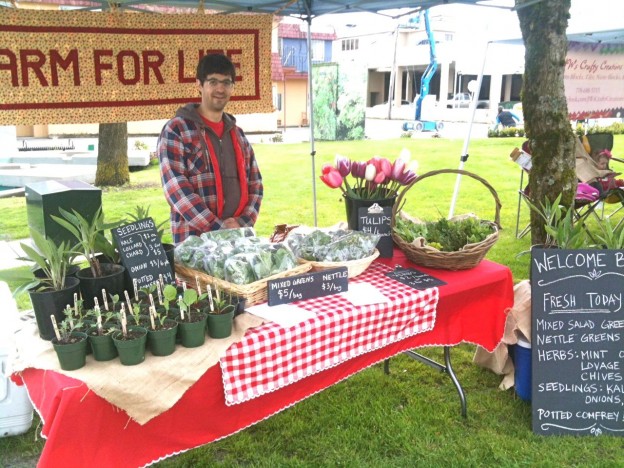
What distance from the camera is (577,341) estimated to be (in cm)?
250

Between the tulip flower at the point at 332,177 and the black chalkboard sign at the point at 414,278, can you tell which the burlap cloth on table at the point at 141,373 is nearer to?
the black chalkboard sign at the point at 414,278

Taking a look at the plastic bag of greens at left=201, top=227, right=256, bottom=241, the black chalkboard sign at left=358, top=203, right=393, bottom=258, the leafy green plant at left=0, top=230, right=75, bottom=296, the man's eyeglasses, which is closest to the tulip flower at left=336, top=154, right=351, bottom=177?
the black chalkboard sign at left=358, top=203, right=393, bottom=258

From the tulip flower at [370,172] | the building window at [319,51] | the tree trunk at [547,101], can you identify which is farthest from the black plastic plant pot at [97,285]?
the building window at [319,51]

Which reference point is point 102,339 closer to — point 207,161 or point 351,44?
point 207,161

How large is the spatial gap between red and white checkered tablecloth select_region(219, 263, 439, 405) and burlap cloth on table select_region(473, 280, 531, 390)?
75 centimetres

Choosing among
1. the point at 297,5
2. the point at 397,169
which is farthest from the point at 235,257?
the point at 297,5

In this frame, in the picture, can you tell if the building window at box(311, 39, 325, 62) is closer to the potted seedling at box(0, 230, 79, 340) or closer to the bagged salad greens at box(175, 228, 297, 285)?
the bagged salad greens at box(175, 228, 297, 285)

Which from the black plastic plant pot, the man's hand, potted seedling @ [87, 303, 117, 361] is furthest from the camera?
the man's hand

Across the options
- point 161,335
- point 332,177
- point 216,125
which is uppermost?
point 216,125

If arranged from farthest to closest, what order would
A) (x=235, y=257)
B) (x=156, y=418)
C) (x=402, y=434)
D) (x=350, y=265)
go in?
(x=402, y=434) → (x=350, y=265) → (x=235, y=257) → (x=156, y=418)

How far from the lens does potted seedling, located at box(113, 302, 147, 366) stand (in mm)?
1492

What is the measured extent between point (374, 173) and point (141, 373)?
1.34 m

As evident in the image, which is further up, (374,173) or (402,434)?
(374,173)

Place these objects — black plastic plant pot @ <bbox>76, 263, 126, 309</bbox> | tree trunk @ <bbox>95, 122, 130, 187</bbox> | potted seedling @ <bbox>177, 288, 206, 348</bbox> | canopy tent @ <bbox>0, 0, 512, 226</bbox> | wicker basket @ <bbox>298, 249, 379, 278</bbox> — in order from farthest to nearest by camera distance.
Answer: tree trunk @ <bbox>95, 122, 130, 187</bbox>, canopy tent @ <bbox>0, 0, 512, 226</bbox>, wicker basket @ <bbox>298, 249, 379, 278</bbox>, black plastic plant pot @ <bbox>76, 263, 126, 309</bbox>, potted seedling @ <bbox>177, 288, 206, 348</bbox>
